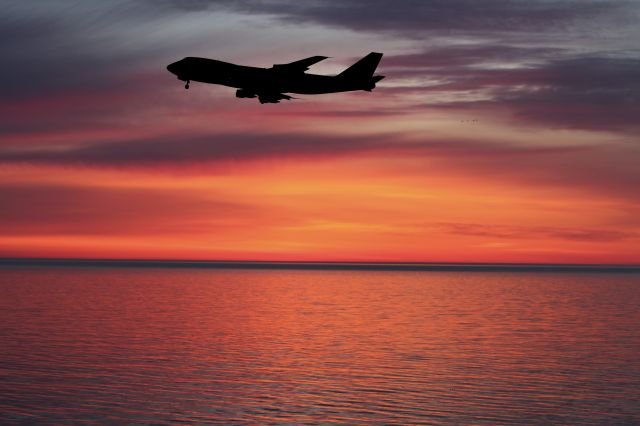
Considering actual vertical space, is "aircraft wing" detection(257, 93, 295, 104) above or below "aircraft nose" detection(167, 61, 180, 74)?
below

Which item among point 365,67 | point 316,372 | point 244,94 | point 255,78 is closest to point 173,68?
point 244,94

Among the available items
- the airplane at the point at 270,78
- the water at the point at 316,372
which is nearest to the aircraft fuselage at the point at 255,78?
the airplane at the point at 270,78

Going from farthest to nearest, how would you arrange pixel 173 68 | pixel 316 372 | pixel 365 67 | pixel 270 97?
pixel 365 67 → pixel 316 372 → pixel 173 68 → pixel 270 97

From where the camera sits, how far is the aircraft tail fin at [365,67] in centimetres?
9778

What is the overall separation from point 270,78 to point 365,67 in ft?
65.8

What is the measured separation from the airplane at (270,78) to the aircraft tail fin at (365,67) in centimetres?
14

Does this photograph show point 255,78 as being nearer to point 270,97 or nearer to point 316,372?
point 270,97

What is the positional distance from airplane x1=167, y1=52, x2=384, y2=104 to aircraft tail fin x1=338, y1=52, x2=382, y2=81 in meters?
0.14

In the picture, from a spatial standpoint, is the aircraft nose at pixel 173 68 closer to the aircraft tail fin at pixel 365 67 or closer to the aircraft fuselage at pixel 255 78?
the aircraft fuselage at pixel 255 78

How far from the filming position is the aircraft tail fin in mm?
97781

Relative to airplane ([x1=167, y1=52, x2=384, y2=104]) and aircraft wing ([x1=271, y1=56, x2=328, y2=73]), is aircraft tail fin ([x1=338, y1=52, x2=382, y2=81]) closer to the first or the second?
airplane ([x1=167, y1=52, x2=384, y2=104])

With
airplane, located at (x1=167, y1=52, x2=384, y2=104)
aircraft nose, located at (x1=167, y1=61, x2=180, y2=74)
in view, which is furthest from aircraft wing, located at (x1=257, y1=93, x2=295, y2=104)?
aircraft nose, located at (x1=167, y1=61, x2=180, y2=74)

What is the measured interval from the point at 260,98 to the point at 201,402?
31.8 metres

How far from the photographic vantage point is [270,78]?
83750 mm
